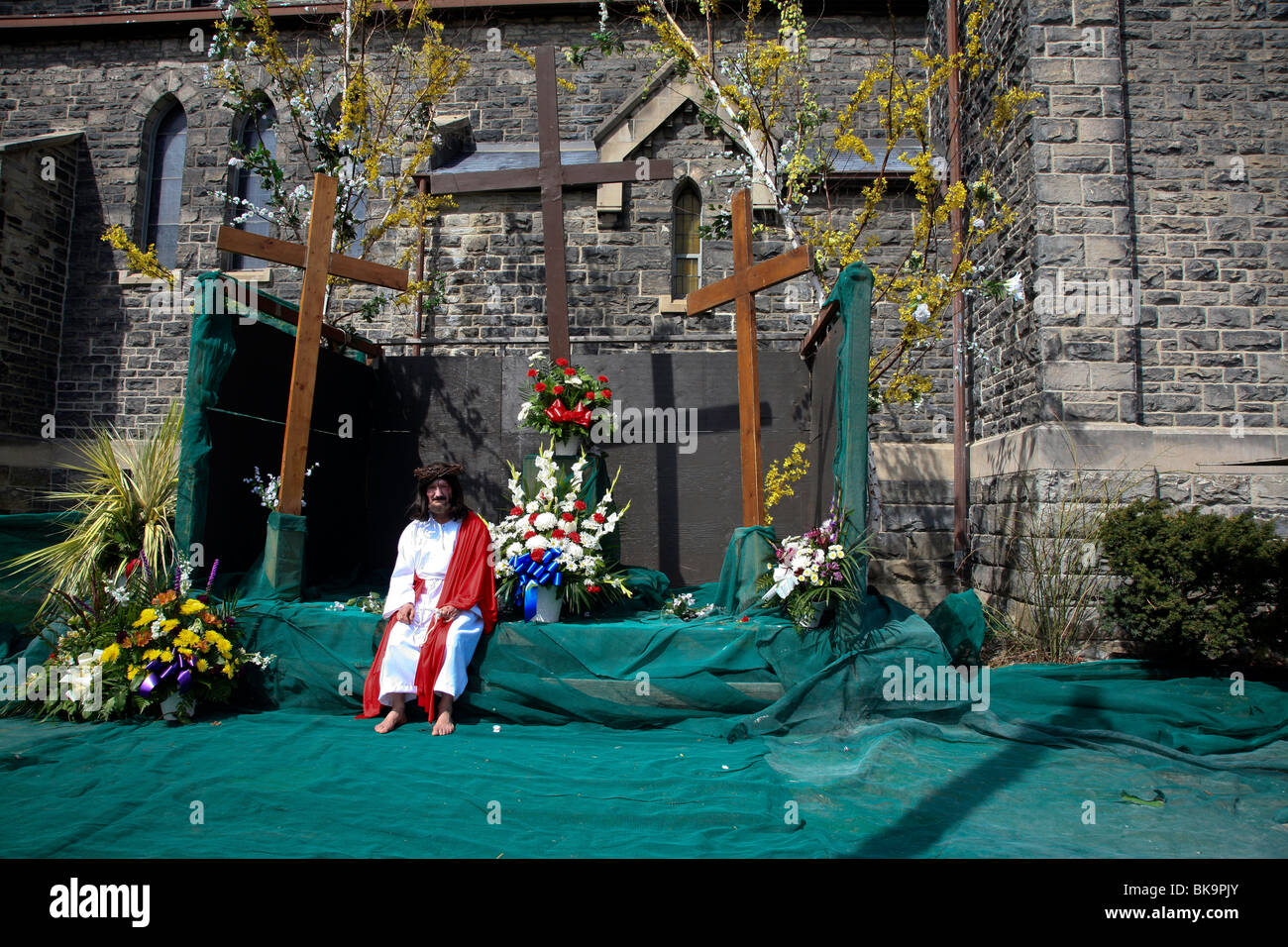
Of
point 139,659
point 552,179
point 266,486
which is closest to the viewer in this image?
point 139,659

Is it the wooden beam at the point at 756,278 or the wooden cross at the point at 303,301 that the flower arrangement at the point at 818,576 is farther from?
the wooden cross at the point at 303,301

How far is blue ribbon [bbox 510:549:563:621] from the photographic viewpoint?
5.46m

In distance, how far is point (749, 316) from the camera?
244 inches

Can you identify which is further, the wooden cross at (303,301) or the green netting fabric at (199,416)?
the wooden cross at (303,301)

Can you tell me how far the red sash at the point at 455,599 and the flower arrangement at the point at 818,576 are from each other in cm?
203

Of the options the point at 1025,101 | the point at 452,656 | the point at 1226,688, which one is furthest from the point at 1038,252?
the point at 452,656

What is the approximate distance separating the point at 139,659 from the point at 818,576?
4482 millimetres

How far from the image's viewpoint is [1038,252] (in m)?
7.21

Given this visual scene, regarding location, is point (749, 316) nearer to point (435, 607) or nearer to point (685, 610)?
point (685, 610)

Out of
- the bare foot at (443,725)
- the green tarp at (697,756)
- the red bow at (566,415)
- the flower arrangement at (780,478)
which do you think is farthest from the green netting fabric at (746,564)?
the bare foot at (443,725)

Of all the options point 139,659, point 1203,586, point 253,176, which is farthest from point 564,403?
point 253,176

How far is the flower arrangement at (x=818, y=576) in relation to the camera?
506 cm

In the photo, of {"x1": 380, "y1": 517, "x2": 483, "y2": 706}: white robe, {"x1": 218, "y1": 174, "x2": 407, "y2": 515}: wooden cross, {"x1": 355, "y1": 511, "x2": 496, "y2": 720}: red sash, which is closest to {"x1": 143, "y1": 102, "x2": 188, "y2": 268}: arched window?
{"x1": 218, "y1": 174, "x2": 407, "y2": 515}: wooden cross
